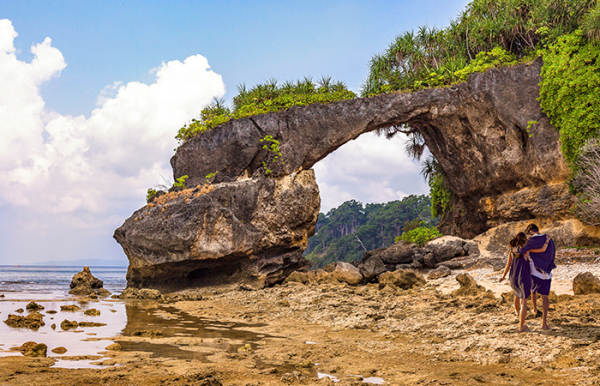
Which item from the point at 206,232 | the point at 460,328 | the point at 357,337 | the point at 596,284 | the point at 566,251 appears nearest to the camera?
the point at 460,328

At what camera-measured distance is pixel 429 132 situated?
19484mm

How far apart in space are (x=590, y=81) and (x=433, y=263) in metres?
8.09

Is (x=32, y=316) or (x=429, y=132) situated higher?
(x=429, y=132)

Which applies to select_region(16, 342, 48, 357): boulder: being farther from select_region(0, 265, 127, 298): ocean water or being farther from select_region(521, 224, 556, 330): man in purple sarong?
select_region(0, 265, 127, 298): ocean water

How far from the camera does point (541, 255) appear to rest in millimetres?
5645

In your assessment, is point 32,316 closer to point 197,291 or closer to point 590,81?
point 197,291

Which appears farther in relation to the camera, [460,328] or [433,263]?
[433,263]

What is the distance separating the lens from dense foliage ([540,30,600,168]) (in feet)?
46.5

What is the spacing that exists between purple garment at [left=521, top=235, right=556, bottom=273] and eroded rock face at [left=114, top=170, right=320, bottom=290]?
11.0 meters

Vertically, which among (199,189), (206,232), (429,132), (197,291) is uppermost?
(429,132)

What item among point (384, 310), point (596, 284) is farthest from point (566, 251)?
point (384, 310)

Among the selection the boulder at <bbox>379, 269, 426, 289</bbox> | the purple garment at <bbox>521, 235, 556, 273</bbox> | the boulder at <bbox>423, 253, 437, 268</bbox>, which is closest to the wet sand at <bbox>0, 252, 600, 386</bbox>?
the purple garment at <bbox>521, 235, 556, 273</bbox>

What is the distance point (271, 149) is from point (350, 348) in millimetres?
12262

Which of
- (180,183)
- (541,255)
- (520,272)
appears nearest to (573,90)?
(541,255)
